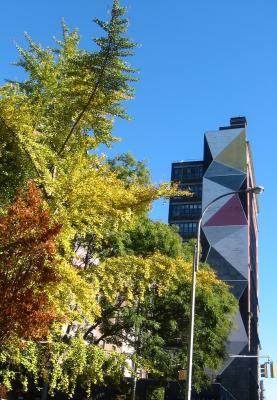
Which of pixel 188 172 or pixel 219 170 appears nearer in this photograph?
pixel 219 170

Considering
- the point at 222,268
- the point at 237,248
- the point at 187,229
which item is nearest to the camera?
the point at 222,268

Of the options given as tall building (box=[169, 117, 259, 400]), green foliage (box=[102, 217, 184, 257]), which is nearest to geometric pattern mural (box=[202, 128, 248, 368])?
tall building (box=[169, 117, 259, 400])

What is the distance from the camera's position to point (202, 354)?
27.7 metres

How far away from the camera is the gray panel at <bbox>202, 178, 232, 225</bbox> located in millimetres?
91500

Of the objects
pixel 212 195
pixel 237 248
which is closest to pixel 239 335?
pixel 237 248

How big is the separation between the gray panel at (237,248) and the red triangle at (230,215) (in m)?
1.69

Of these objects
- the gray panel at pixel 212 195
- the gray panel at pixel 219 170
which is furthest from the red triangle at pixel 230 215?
the gray panel at pixel 219 170

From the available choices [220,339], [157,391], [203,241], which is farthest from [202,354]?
[203,241]

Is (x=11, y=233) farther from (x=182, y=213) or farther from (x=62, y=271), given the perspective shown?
(x=182, y=213)

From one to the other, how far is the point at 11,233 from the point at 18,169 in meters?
4.25

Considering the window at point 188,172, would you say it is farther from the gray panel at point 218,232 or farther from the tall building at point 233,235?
the gray panel at point 218,232

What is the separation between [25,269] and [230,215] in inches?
3230

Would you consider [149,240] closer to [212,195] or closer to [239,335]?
[239,335]

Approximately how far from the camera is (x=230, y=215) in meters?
90.4
